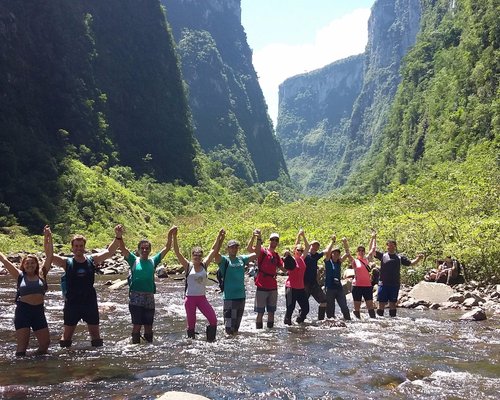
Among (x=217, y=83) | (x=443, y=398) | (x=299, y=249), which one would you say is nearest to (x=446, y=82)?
(x=299, y=249)

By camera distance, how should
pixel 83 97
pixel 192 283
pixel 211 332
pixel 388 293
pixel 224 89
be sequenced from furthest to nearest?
pixel 224 89, pixel 83 97, pixel 388 293, pixel 211 332, pixel 192 283

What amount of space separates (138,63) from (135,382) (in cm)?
9263

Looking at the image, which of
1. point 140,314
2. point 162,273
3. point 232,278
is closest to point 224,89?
point 162,273

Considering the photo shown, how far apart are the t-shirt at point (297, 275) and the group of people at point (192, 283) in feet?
0.06

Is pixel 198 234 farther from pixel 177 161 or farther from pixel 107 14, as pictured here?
pixel 107 14

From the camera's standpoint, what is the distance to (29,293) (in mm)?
7531

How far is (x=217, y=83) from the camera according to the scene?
160m

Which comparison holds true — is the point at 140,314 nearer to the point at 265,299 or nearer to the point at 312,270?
the point at 265,299

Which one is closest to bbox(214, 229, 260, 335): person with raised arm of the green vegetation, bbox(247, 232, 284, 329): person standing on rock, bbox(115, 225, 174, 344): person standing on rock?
bbox(247, 232, 284, 329): person standing on rock

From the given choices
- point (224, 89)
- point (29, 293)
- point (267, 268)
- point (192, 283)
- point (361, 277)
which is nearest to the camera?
point (29, 293)

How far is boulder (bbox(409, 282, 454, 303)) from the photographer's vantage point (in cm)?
1422

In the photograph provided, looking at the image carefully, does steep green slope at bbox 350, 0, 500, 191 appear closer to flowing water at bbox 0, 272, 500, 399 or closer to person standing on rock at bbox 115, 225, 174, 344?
flowing water at bbox 0, 272, 500, 399

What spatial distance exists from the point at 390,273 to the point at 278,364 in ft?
15.5

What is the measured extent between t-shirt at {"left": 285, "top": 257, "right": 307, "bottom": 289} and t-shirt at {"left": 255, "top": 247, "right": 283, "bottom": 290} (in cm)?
47
